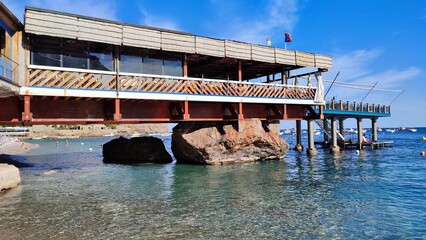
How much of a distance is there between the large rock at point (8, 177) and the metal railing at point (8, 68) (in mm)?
4572

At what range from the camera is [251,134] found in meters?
24.2

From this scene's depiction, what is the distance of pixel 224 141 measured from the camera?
23547mm

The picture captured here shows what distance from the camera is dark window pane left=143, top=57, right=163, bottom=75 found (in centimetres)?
1977

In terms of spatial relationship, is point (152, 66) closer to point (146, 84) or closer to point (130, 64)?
point (130, 64)

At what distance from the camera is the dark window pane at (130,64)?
62.0ft

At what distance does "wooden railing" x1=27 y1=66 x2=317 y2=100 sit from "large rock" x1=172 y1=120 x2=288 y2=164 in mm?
2737

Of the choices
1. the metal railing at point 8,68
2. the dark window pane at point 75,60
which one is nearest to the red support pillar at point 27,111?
the metal railing at point 8,68

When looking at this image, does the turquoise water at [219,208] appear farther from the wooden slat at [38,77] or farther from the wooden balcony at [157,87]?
the wooden slat at [38,77]

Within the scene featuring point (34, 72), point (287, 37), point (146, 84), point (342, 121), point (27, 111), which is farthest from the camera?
point (342, 121)

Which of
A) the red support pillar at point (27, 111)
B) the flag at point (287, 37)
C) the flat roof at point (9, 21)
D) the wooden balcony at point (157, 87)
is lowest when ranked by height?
the red support pillar at point (27, 111)

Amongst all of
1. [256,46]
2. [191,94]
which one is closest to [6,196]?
[191,94]

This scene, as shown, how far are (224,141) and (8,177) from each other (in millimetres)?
14023

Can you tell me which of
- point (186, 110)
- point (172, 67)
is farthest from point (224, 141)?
point (172, 67)

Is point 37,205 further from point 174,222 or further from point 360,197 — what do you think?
point 360,197
